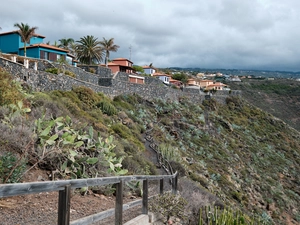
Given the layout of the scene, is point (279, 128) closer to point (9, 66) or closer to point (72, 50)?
point (72, 50)

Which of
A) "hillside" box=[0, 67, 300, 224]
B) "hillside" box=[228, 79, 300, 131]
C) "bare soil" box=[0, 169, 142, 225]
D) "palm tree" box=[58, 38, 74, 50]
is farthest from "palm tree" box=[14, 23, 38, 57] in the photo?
"hillside" box=[228, 79, 300, 131]

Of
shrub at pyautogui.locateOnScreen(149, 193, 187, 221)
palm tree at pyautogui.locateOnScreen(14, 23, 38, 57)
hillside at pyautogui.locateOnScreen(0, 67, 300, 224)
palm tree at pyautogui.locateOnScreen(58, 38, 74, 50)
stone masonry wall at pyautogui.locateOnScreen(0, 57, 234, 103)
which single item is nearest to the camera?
shrub at pyautogui.locateOnScreen(149, 193, 187, 221)

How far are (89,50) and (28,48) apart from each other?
42.6 ft

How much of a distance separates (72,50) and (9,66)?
42.2 m

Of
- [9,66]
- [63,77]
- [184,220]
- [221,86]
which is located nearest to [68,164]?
[184,220]

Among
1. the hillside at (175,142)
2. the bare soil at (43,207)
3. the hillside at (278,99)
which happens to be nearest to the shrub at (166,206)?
the bare soil at (43,207)

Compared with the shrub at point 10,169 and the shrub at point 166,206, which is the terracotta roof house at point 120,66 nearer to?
the shrub at point 166,206

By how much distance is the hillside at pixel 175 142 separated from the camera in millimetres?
8898

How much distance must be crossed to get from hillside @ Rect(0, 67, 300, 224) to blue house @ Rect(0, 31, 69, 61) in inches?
521

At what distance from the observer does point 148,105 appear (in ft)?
127

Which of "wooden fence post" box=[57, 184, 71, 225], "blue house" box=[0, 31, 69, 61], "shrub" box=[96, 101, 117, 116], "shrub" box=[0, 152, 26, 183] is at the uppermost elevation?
"blue house" box=[0, 31, 69, 61]

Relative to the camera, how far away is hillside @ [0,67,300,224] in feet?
29.2

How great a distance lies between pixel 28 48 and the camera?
134 feet

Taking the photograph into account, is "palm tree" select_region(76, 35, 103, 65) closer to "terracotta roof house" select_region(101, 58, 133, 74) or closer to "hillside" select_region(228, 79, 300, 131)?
"terracotta roof house" select_region(101, 58, 133, 74)
